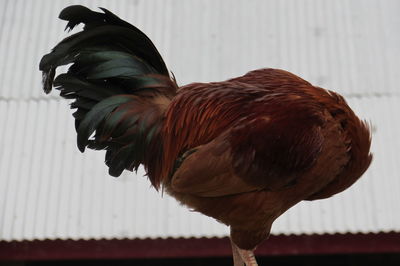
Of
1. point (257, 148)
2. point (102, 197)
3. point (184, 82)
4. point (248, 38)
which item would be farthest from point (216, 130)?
point (248, 38)

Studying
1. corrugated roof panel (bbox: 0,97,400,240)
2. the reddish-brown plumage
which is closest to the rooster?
the reddish-brown plumage

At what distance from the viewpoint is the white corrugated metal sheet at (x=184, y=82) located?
24.5ft

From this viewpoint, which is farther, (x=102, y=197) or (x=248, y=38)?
(x=248, y=38)

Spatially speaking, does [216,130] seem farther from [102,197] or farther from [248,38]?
[248,38]

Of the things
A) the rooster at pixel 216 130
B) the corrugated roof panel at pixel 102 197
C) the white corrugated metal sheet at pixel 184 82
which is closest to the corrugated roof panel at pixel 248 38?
the white corrugated metal sheet at pixel 184 82

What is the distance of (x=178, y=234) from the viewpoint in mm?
7406

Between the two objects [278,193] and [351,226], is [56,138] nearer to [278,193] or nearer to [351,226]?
[351,226]

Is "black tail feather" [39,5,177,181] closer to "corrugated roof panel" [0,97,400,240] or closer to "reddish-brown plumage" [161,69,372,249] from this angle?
"reddish-brown plumage" [161,69,372,249]

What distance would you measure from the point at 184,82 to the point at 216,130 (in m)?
3.82

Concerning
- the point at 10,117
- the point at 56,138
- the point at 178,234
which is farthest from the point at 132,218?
the point at 10,117

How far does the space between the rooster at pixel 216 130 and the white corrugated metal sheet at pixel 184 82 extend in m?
3.19

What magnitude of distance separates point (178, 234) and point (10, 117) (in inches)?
91.4

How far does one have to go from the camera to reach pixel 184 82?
8.02 m

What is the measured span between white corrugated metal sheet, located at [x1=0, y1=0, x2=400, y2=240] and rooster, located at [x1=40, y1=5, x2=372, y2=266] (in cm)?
319
